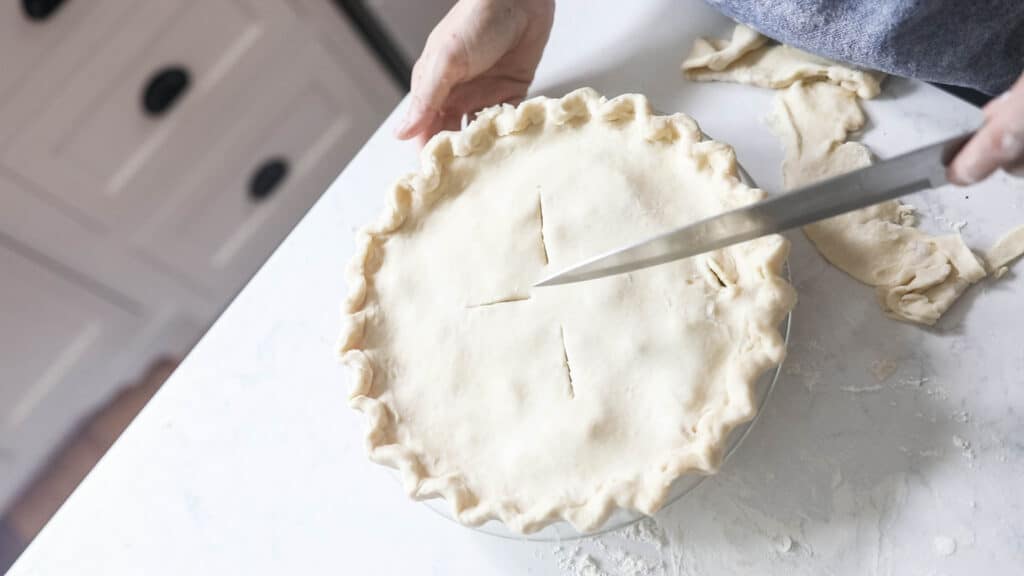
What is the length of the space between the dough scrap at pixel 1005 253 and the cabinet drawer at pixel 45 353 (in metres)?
2.27

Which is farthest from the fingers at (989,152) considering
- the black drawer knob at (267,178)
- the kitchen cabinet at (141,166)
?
the black drawer knob at (267,178)

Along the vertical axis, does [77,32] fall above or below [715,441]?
above

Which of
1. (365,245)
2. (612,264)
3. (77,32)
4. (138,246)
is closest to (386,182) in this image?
(365,245)

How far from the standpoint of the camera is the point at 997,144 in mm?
736

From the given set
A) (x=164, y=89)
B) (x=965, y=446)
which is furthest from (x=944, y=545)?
(x=164, y=89)

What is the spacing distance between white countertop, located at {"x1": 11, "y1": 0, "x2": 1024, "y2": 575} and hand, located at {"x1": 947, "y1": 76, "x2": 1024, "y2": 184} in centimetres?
37

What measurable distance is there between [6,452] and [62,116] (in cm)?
117

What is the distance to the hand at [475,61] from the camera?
128 centimetres

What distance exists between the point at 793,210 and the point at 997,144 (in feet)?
0.65

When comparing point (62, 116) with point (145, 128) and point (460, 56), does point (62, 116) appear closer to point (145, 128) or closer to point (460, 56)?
point (145, 128)

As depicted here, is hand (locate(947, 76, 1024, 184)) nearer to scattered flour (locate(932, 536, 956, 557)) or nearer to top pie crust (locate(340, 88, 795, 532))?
top pie crust (locate(340, 88, 795, 532))

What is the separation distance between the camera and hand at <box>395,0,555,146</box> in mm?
1279

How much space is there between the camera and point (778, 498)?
1050 millimetres

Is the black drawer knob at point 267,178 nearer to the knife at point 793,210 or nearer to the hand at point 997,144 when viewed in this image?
the knife at point 793,210
